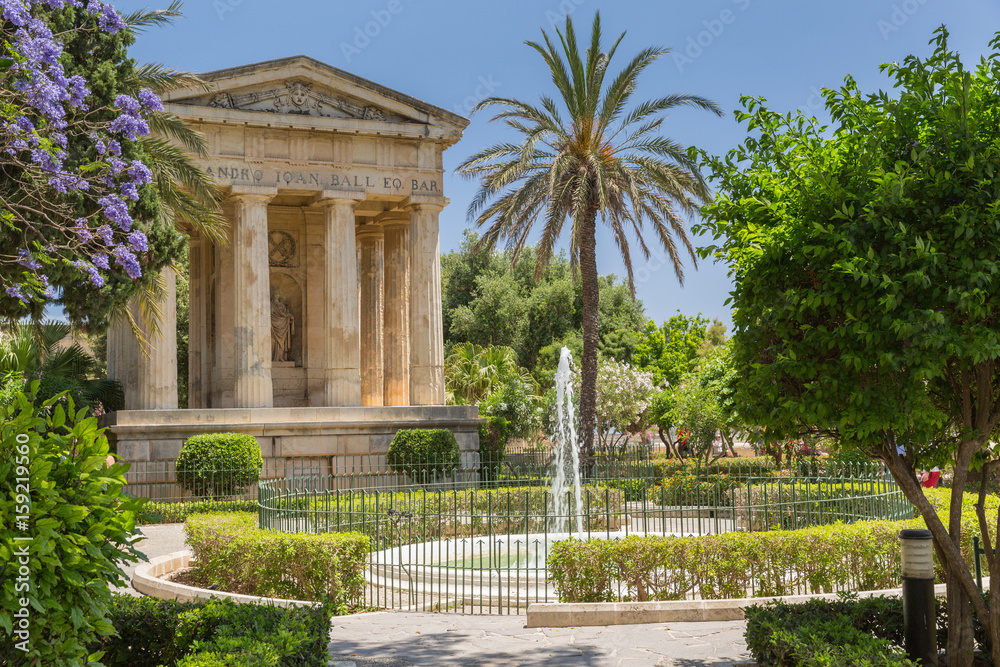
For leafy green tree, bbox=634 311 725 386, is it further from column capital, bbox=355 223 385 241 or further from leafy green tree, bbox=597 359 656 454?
column capital, bbox=355 223 385 241

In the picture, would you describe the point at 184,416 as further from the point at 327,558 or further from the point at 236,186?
the point at 327,558

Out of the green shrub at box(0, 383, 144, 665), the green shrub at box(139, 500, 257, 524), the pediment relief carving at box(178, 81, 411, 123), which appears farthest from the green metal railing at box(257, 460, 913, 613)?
the pediment relief carving at box(178, 81, 411, 123)

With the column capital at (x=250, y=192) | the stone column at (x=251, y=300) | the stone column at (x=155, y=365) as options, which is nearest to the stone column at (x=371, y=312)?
the column capital at (x=250, y=192)

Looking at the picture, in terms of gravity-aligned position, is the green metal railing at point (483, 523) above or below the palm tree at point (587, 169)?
below

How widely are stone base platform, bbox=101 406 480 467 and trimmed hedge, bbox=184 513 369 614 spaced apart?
12232 mm

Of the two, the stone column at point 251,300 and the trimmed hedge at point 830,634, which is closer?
the trimmed hedge at point 830,634

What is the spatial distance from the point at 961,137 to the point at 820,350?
165cm

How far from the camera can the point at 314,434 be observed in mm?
24594

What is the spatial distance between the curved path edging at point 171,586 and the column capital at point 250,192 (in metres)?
14.3

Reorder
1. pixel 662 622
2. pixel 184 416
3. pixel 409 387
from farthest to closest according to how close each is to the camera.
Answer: pixel 409 387
pixel 184 416
pixel 662 622

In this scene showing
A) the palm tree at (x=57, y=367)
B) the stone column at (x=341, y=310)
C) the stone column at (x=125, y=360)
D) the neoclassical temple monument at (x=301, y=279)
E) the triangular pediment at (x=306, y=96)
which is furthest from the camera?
the stone column at (x=341, y=310)

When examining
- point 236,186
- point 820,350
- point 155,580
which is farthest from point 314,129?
point 820,350

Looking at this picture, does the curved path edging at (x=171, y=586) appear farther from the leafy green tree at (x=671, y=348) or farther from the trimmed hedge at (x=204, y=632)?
the leafy green tree at (x=671, y=348)

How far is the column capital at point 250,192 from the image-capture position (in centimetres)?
2545
